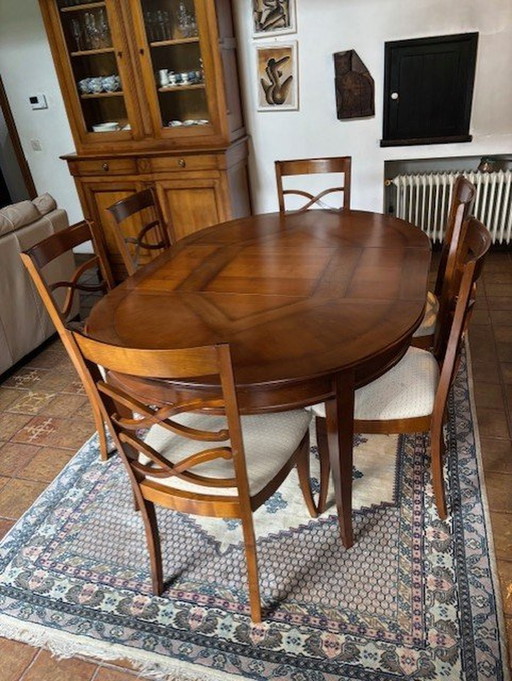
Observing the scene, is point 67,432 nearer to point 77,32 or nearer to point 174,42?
point 174,42

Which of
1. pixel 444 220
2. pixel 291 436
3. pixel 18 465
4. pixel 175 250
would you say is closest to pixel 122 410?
pixel 18 465

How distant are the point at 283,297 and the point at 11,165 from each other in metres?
4.11

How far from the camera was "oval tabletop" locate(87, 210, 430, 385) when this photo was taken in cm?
122

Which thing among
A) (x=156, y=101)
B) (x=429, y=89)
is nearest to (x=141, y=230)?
(x=156, y=101)

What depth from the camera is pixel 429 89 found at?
3053 millimetres

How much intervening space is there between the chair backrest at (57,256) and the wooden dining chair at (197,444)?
42 centimetres

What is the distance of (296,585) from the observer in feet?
4.81

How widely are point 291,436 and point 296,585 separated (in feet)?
1.53

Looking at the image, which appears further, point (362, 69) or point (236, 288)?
point (362, 69)

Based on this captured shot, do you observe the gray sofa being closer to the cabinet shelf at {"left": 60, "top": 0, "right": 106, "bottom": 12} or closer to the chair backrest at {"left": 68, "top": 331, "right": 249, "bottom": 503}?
the cabinet shelf at {"left": 60, "top": 0, "right": 106, "bottom": 12}

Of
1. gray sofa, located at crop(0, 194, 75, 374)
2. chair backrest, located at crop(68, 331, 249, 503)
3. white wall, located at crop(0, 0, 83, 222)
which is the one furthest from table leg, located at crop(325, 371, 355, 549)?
white wall, located at crop(0, 0, 83, 222)

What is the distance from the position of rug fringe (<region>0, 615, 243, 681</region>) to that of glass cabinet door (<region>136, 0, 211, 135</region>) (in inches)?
107

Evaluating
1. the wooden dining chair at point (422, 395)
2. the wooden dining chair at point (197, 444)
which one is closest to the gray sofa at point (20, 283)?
the wooden dining chair at point (197, 444)

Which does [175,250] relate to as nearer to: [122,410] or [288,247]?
[288,247]
